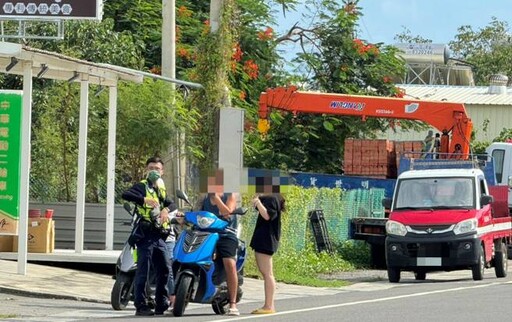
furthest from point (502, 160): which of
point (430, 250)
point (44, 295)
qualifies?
point (44, 295)

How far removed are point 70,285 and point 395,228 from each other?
745 cm

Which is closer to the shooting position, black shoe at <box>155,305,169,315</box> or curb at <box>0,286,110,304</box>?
black shoe at <box>155,305,169,315</box>

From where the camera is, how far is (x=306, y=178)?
31.2 m

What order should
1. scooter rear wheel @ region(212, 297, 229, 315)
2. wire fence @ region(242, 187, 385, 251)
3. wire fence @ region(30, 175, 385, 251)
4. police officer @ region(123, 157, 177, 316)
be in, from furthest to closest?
1. wire fence @ region(242, 187, 385, 251)
2. wire fence @ region(30, 175, 385, 251)
3. scooter rear wheel @ region(212, 297, 229, 315)
4. police officer @ region(123, 157, 177, 316)

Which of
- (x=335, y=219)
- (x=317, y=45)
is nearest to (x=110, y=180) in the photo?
(x=335, y=219)

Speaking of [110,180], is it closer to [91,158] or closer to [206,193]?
[91,158]

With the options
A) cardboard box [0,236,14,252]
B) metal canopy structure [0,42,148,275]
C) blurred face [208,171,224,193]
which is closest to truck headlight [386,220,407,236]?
metal canopy structure [0,42,148,275]

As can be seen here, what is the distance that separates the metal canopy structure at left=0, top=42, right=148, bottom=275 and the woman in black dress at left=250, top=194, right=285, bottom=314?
435cm

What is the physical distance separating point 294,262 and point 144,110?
403 centimetres

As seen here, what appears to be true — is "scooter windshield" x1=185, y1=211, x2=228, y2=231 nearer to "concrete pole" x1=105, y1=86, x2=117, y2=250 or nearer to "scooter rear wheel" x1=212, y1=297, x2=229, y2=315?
"scooter rear wheel" x1=212, y1=297, x2=229, y2=315

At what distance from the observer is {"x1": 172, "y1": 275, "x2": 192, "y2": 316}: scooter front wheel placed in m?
14.9

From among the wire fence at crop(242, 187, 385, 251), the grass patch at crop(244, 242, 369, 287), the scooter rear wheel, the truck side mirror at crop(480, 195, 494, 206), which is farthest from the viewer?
the wire fence at crop(242, 187, 385, 251)

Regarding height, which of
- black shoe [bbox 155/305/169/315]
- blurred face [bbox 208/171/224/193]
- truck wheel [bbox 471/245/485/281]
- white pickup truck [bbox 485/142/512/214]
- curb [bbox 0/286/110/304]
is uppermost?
white pickup truck [bbox 485/142/512/214]

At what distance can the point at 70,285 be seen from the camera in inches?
722
